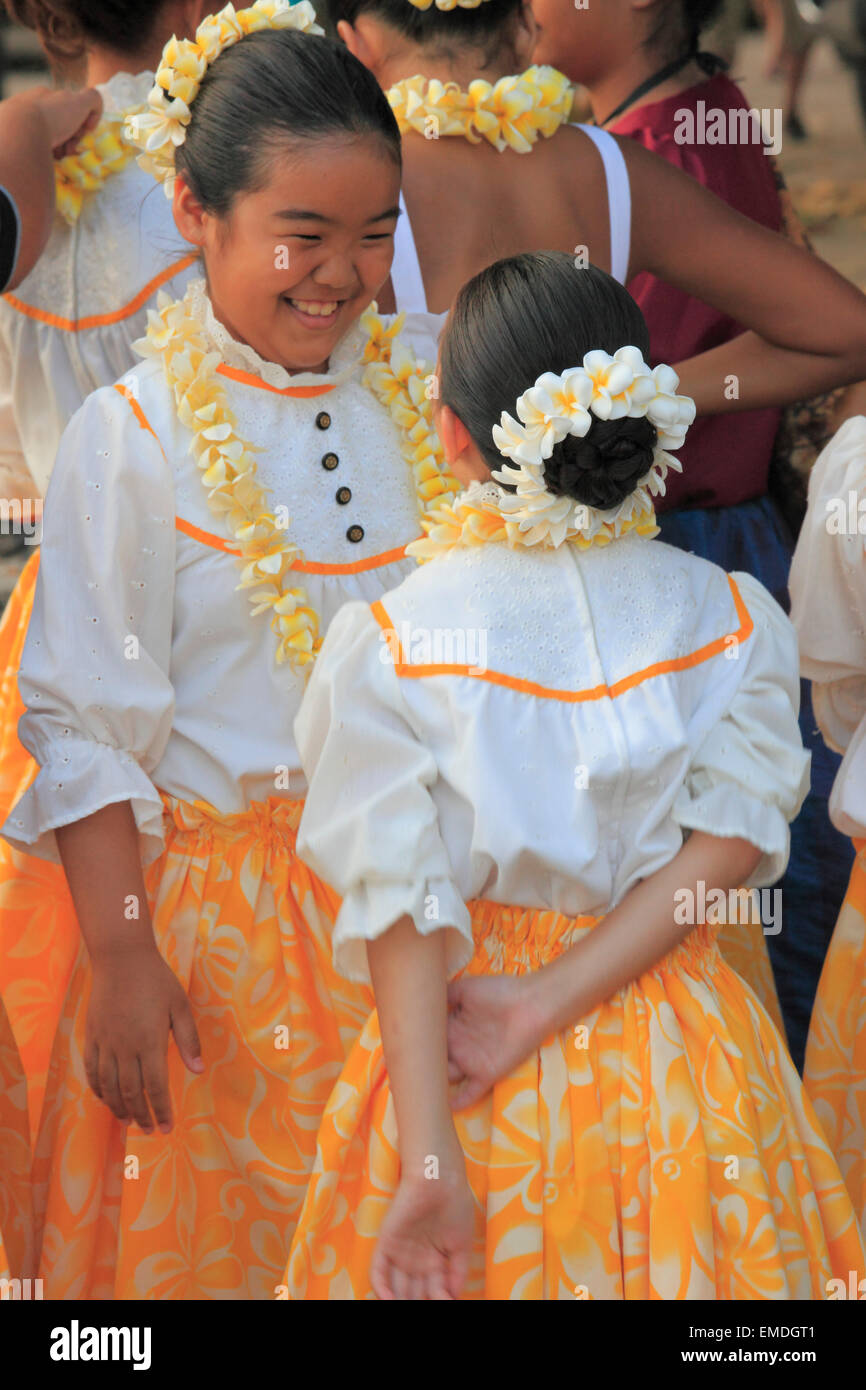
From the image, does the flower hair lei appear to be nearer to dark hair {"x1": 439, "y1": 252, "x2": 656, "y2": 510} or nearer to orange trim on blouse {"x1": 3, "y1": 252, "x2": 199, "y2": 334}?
dark hair {"x1": 439, "y1": 252, "x2": 656, "y2": 510}

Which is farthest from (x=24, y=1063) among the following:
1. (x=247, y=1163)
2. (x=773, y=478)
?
(x=773, y=478)

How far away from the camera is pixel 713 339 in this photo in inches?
115

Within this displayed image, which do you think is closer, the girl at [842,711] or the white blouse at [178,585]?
the white blouse at [178,585]

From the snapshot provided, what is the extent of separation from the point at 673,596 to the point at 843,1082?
772 millimetres

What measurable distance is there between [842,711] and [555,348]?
0.73 m

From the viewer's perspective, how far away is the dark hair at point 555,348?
151cm

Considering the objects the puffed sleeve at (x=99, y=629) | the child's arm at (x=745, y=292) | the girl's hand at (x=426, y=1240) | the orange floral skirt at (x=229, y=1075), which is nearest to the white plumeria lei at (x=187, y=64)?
the puffed sleeve at (x=99, y=629)

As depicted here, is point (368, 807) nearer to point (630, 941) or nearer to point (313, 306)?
point (630, 941)

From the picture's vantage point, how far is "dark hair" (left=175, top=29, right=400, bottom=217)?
1.69m

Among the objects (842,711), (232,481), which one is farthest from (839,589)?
(232,481)

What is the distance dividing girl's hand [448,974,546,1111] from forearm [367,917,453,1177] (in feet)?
0.13

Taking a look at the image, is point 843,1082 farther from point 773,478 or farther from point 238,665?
point 773,478

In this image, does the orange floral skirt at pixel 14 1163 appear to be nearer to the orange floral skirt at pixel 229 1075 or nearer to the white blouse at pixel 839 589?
the orange floral skirt at pixel 229 1075

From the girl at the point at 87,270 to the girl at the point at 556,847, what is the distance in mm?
780
